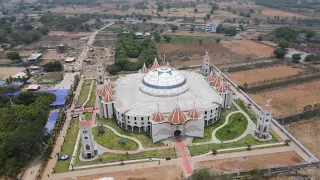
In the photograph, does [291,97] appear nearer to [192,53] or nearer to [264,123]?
[264,123]

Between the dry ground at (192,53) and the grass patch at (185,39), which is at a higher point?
the grass patch at (185,39)

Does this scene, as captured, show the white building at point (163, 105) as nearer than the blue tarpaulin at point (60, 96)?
Yes

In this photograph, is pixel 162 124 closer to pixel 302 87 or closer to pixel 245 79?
pixel 245 79

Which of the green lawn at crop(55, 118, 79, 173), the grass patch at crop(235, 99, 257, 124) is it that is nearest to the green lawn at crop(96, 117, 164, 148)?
the green lawn at crop(55, 118, 79, 173)

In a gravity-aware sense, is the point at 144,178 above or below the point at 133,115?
below

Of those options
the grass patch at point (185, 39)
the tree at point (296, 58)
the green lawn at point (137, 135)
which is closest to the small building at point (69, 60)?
the grass patch at point (185, 39)

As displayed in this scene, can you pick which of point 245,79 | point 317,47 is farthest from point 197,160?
point 317,47

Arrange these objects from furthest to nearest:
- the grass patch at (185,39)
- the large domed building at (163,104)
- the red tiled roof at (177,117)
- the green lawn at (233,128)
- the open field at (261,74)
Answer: the grass patch at (185,39)
the open field at (261,74)
the green lawn at (233,128)
the large domed building at (163,104)
the red tiled roof at (177,117)

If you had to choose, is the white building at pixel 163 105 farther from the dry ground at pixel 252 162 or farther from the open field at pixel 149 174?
the dry ground at pixel 252 162

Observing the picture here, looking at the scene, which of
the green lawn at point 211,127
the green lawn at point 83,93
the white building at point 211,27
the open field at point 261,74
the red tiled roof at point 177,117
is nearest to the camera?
the red tiled roof at point 177,117
